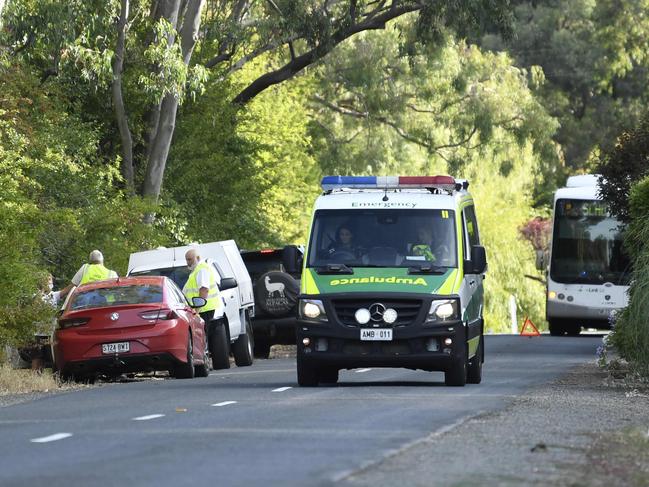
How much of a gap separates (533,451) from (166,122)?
26.2m

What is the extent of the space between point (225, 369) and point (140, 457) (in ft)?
49.7

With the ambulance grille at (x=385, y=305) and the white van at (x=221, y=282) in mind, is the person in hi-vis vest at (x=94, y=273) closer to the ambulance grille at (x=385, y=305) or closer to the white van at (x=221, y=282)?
the white van at (x=221, y=282)

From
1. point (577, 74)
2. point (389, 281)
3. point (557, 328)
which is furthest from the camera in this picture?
point (577, 74)

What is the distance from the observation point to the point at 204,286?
2572 centimetres

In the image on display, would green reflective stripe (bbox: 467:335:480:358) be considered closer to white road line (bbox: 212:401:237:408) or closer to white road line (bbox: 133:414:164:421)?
white road line (bbox: 212:401:237:408)

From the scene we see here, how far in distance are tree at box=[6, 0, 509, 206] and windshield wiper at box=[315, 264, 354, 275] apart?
13.1 meters

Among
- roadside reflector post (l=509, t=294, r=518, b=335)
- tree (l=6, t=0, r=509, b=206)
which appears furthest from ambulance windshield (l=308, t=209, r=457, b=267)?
roadside reflector post (l=509, t=294, r=518, b=335)

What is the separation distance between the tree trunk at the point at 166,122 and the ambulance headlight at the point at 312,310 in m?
17.2

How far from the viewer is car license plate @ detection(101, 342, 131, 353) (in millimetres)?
22328

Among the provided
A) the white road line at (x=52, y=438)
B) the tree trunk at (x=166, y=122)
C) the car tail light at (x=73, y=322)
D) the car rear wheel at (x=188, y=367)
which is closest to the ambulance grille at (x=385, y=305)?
the car rear wheel at (x=188, y=367)

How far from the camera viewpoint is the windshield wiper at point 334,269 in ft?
67.4

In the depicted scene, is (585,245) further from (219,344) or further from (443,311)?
(443,311)

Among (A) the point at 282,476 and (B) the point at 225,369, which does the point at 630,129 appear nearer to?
(B) the point at 225,369

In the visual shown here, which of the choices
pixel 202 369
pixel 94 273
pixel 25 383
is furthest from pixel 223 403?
pixel 94 273
